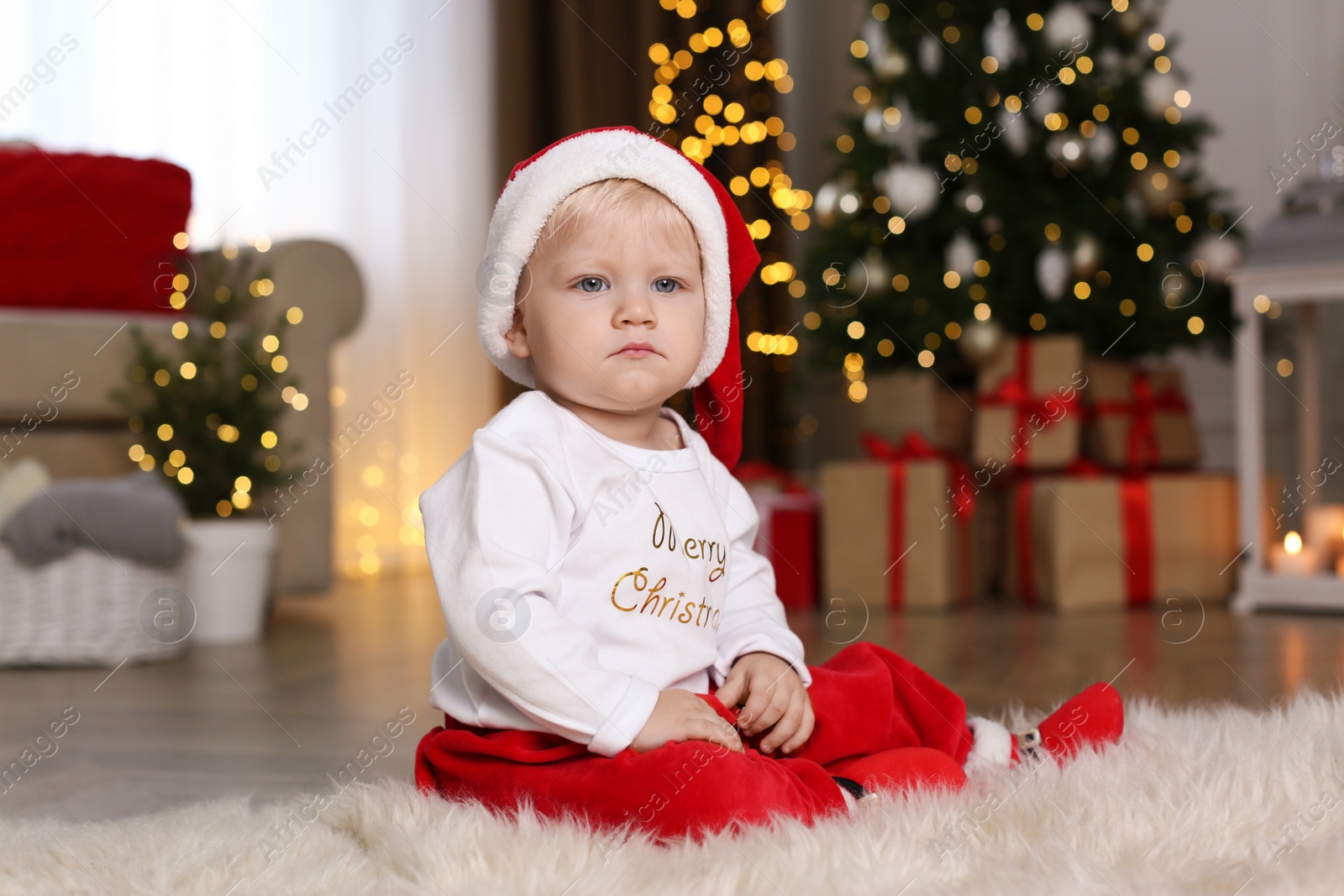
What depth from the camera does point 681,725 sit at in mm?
852

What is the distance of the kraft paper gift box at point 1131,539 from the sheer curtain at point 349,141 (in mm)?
1800

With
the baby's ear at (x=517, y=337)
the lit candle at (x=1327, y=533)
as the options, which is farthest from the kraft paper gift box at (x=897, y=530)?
the baby's ear at (x=517, y=337)

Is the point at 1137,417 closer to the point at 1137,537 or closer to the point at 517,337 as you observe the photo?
the point at 1137,537

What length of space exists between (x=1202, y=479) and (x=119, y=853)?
2.14m

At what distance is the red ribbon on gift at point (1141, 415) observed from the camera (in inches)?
97.5

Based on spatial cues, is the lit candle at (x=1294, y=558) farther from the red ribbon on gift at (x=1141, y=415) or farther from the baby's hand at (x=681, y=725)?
the baby's hand at (x=681, y=725)

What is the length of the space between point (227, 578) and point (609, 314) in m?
1.45

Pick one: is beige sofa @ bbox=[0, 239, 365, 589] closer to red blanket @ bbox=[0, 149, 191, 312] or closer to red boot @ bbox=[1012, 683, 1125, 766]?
red blanket @ bbox=[0, 149, 191, 312]

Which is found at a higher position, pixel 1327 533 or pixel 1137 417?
pixel 1137 417

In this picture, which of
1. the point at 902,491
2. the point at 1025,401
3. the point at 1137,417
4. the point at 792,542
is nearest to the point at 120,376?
the point at 792,542

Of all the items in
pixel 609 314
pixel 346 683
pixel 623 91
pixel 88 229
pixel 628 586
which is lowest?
pixel 346 683

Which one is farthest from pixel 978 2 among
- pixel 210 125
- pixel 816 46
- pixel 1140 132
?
pixel 210 125

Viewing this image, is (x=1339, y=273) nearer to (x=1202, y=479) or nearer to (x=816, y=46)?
(x=1202, y=479)

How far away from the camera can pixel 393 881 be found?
745 millimetres
